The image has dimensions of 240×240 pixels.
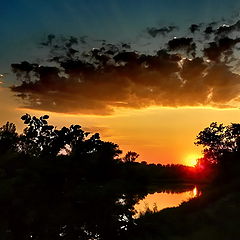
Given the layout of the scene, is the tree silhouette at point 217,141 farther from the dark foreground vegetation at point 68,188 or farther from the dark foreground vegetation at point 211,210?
the dark foreground vegetation at point 68,188

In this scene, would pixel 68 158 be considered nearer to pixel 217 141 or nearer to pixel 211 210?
pixel 211 210

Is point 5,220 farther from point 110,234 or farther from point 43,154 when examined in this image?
point 110,234

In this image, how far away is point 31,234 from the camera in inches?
284

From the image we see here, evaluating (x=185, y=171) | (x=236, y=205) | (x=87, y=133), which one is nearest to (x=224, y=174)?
(x=236, y=205)

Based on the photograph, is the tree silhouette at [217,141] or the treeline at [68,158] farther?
the tree silhouette at [217,141]

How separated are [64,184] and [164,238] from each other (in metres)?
2.00

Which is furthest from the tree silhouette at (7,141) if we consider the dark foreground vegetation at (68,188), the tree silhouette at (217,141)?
the tree silhouette at (217,141)

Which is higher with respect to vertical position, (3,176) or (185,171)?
(185,171)

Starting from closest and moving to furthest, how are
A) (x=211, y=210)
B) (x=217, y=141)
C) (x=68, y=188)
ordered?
(x=68, y=188)
(x=211, y=210)
(x=217, y=141)

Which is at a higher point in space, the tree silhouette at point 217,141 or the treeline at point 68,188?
the tree silhouette at point 217,141

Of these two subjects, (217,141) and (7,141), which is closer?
(7,141)

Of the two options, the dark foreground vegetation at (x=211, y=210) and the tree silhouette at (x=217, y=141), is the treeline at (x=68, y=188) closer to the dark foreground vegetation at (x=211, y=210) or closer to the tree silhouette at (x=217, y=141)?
the dark foreground vegetation at (x=211, y=210)

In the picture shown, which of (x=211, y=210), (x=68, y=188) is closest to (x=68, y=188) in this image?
(x=68, y=188)

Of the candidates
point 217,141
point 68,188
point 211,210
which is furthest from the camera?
point 217,141
